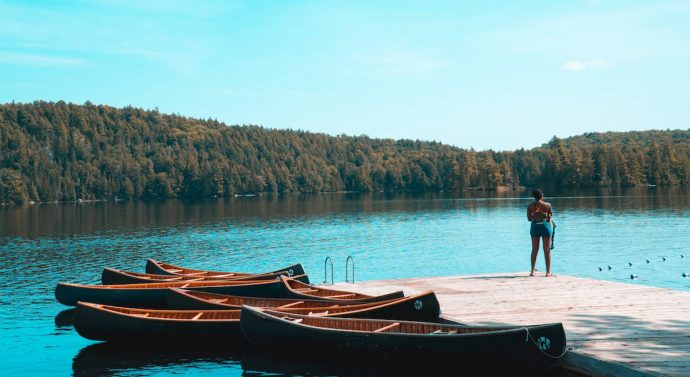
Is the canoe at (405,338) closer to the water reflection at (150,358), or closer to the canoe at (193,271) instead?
the water reflection at (150,358)

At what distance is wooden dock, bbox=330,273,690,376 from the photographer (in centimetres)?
1166

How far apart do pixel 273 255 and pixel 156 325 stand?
3005 cm

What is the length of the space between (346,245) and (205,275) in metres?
27.8

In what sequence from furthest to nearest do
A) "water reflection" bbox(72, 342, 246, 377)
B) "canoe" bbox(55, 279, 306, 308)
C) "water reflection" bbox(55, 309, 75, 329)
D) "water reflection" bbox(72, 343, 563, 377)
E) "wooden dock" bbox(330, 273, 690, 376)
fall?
1. "water reflection" bbox(55, 309, 75, 329)
2. "canoe" bbox(55, 279, 306, 308)
3. "water reflection" bbox(72, 342, 246, 377)
4. "water reflection" bbox(72, 343, 563, 377)
5. "wooden dock" bbox(330, 273, 690, 376)

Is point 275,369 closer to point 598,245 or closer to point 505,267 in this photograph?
point 505,267

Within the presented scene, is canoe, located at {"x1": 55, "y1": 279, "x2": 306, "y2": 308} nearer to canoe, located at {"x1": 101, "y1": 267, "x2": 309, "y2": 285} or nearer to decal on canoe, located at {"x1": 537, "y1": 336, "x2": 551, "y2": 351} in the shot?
canoe, located at {"x1": 101, "y1": 267, "x2": 309, "y2": 285}

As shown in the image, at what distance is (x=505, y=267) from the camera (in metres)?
40.2

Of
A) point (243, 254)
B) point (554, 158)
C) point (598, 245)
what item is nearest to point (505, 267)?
point (598, 245)

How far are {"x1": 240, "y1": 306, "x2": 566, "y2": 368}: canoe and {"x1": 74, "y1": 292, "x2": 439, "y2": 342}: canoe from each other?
117 cm

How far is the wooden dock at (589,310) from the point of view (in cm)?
1166

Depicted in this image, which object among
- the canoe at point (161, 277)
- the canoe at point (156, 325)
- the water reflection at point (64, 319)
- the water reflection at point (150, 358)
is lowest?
the water reflection at point (64, 319)

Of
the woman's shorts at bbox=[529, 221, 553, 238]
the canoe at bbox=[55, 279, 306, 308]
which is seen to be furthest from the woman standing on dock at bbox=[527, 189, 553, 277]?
the canoe at bbox=[55, 279, 306, 308]

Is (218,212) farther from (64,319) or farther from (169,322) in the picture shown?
(169,322)

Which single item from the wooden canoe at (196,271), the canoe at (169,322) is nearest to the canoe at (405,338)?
the canoe at (169,322)
